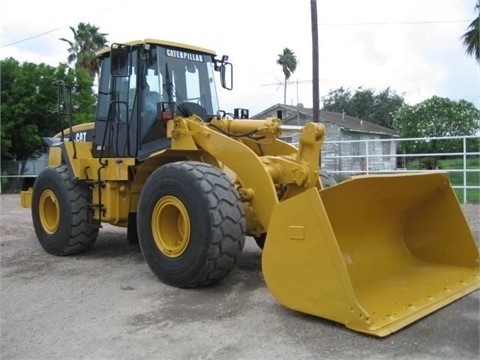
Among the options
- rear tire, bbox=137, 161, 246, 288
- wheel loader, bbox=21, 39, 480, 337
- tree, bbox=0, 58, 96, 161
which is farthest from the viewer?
tree, bbox=0, 58, 96, 161

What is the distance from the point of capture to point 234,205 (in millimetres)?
5055

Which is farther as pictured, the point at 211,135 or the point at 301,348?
the point at 211,135

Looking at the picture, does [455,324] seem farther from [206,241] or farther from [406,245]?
[206,241]

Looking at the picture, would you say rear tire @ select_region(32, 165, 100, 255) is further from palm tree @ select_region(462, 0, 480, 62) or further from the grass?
palm tree @ select_region(462, 0, 480, 62)

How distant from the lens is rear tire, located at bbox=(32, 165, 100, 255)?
7.12m

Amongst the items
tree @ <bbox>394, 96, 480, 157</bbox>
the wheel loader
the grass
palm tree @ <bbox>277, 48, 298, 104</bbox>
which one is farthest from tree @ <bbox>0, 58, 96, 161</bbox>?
palm tree @ <bbox>277, 48, 298, 104</bbox>

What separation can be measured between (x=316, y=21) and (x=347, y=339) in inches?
455

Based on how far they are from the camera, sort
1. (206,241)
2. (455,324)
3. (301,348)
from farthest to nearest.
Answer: (206,241)
(455,324)
(301,348)

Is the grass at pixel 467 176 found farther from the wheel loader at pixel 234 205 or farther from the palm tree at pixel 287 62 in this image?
the palm tree at pixel 287 62

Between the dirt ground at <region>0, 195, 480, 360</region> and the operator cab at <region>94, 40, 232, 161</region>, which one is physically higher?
the operator cab at <region>94, 40, 232, 161</region>

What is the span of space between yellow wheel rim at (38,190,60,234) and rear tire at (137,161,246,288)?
242cm

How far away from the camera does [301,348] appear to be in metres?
3.76

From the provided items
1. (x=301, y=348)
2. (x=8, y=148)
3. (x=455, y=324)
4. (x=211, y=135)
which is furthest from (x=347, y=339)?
(x=8, y=148)

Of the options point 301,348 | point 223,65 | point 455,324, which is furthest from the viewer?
point 223,65
